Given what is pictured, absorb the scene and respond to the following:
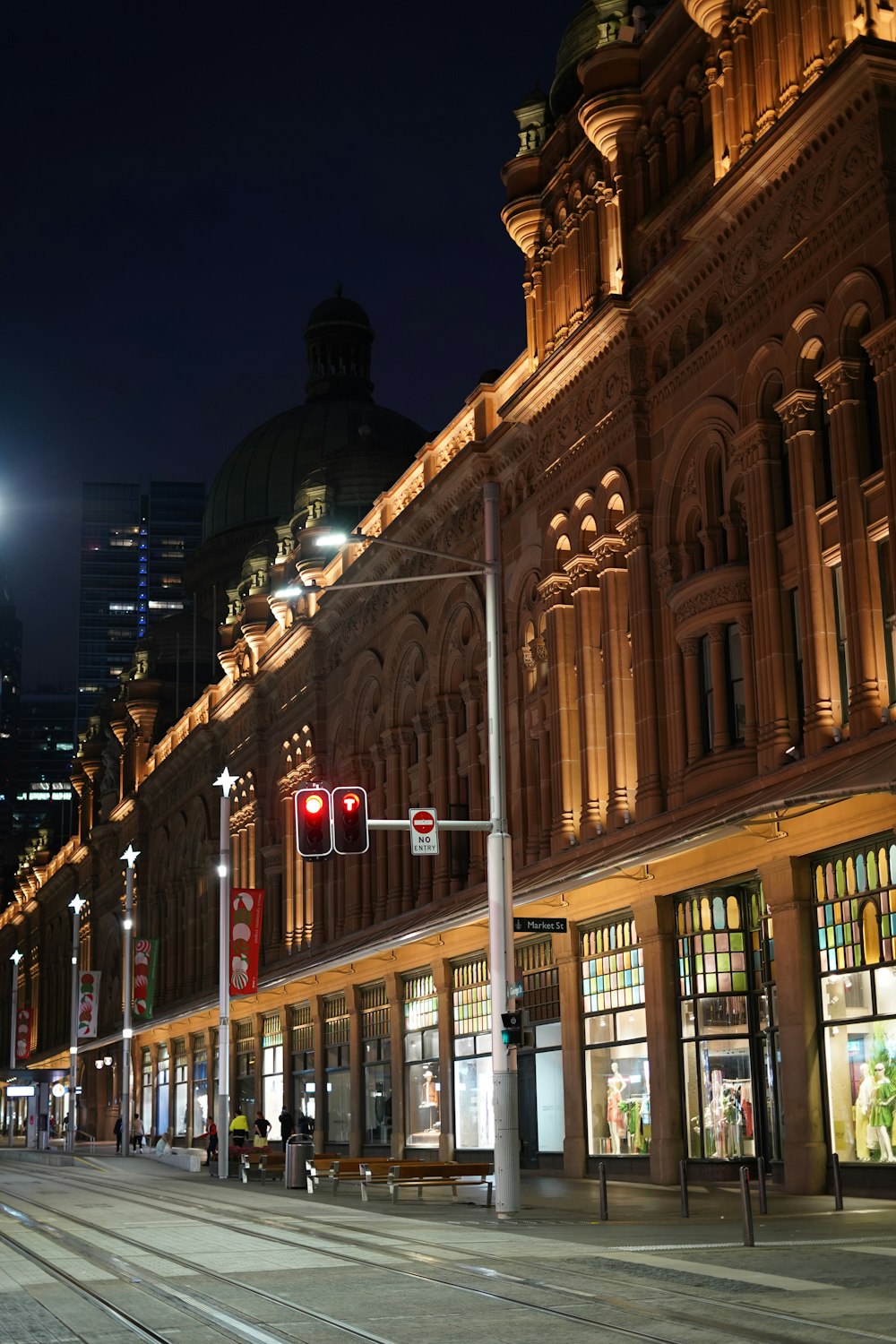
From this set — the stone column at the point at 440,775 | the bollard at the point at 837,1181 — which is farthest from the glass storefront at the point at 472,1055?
the bollard at the point at 837,1181

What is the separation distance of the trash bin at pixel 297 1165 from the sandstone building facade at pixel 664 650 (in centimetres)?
544

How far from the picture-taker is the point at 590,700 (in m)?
37.5

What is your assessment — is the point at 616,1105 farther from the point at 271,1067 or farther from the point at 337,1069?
the point at 271,1067

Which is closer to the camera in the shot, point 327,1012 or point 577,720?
point 577,720

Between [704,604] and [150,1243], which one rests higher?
[704,604]

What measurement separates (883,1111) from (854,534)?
345 inches

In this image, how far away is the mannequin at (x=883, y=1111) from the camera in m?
25.9

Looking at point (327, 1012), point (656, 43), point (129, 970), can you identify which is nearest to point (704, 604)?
point (656, 43)

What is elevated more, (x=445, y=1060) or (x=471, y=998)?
(x=471, y=998)

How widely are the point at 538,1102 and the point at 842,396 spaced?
Result: 61.4 feet

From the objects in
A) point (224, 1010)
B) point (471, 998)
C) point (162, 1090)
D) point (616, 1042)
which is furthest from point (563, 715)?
point (162, 1090)

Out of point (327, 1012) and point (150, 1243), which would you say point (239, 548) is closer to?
point (327, 1012)

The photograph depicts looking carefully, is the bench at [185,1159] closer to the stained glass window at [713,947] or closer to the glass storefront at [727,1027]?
the glass storefront at [727,1027]

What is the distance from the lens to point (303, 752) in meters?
61.2
